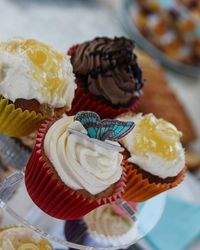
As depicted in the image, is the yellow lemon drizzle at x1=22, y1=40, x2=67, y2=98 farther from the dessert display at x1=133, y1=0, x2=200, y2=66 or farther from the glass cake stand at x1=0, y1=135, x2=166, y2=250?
the dessert display at x1=133, y1=0, x2=200, y2=66

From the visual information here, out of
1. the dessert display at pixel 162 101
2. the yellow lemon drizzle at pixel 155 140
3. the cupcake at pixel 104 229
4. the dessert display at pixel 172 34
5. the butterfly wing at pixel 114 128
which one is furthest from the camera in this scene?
the dessert display at pixel 172 34

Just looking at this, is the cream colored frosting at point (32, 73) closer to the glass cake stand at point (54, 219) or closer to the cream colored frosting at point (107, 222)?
the glass cake stand at point (54, 219)

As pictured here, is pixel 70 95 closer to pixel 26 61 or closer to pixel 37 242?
pixel 26 61

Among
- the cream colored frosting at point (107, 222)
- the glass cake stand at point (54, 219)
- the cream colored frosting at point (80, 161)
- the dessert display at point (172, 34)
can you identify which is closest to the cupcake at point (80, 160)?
the cream colored frosting at point (80, 161)

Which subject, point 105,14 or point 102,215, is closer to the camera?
point 102,215

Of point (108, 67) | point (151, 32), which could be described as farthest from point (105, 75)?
point (151, 32)

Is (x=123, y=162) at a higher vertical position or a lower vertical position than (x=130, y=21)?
higher

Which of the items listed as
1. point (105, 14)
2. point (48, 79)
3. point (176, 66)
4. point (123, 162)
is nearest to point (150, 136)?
point (123, 162)

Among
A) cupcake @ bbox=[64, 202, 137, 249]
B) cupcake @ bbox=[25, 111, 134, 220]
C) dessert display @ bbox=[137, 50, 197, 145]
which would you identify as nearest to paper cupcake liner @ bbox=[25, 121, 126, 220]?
cupcake @ bbox=[25, 111, 134, 220]
